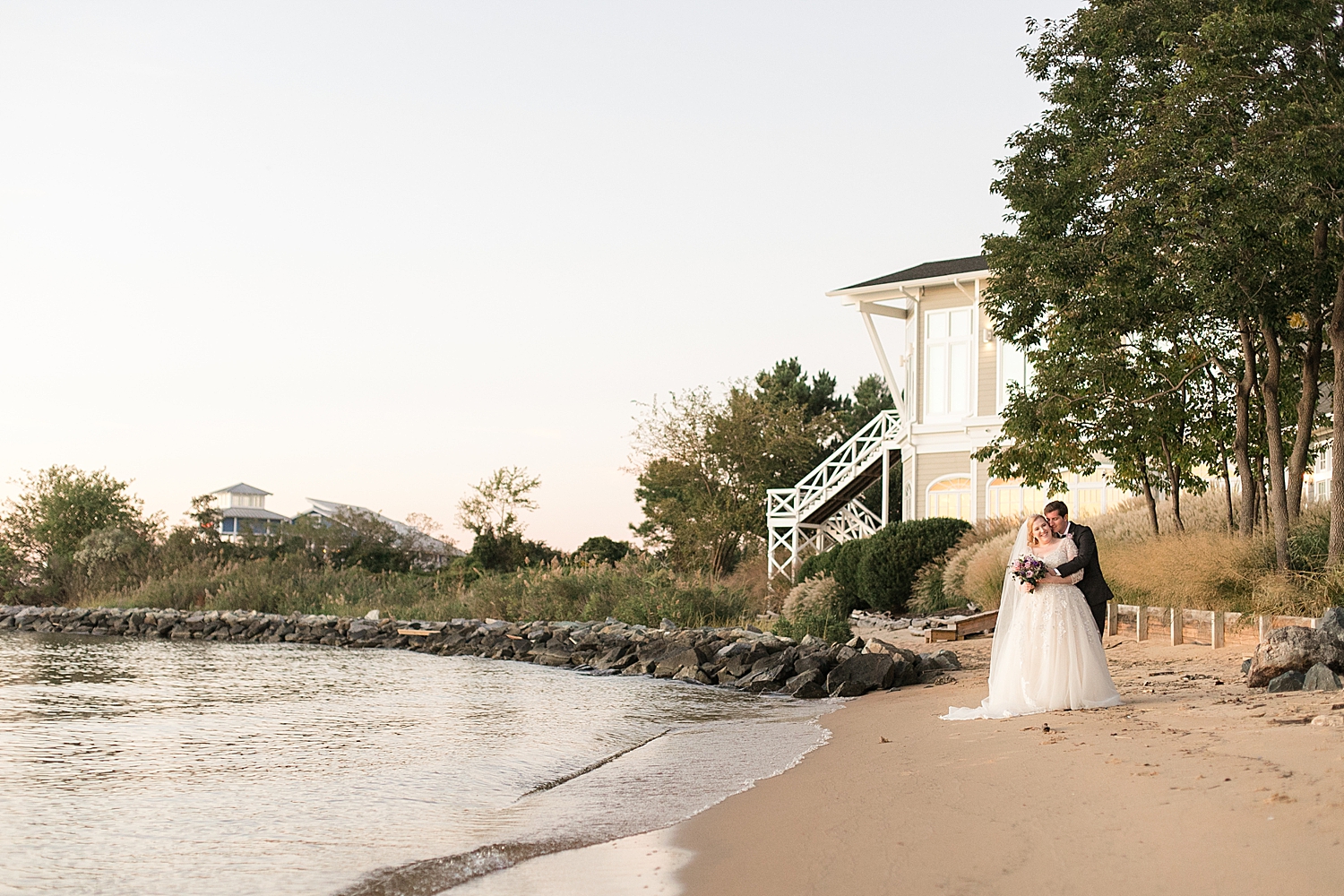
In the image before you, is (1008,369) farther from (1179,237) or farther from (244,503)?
(244,503)

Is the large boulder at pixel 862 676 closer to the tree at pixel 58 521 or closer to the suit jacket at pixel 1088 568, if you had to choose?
the suit jacket at pixel 1088 568

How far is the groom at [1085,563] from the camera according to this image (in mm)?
8719

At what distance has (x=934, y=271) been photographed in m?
30.5

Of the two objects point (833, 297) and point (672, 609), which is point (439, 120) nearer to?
point (672, 609)

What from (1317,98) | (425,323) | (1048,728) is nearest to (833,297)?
(425,323)

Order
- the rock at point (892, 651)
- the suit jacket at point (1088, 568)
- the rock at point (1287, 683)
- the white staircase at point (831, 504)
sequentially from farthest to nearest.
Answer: the white staircase at point (831, 504)
the rock at point (892, 651)
the suit jacket at point (1088, 568)
the rock at point (1287, 683)

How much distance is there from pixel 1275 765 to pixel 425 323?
20.6 m

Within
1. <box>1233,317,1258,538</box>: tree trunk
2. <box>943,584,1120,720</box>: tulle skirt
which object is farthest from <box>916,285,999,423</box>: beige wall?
<box>943,584,1120,720</box>: tulle skirt

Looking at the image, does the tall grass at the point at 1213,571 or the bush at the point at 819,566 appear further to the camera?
the bush at the point at 819,566

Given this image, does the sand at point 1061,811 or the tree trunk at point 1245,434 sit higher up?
the tree trunk at point 1245,434

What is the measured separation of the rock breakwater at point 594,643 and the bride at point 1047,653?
13.2ft

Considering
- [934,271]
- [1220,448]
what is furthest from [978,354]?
[1220,448]

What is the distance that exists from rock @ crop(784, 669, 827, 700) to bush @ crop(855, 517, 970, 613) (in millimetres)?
7771

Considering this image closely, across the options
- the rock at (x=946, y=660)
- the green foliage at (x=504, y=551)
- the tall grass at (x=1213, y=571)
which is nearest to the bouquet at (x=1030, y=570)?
the tall grass at (x=1213, y=571)
